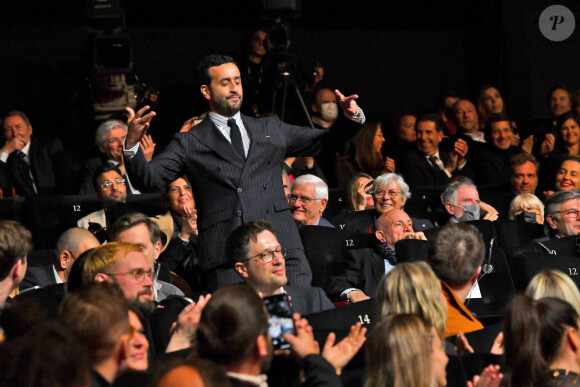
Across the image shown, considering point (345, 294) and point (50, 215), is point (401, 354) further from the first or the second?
point (50, 215)

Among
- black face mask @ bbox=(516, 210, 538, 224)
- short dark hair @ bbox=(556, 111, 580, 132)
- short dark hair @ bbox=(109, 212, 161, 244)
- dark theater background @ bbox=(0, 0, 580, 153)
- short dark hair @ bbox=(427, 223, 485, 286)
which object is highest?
dark theater background @ bbox=(0, 0, 580, 153)

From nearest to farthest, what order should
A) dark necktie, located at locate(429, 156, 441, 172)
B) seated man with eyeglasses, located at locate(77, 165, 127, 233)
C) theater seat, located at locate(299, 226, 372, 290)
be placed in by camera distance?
theater seat, located at locate(299, 226, 372, 290) < seated man with eyeglasses, located at locate(77, 165, 127, 233) < dark necktie, located at locate(429, 156, 441, 172)

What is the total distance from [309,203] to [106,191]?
1190 mm

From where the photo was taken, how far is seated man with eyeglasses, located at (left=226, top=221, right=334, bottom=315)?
12.7ft

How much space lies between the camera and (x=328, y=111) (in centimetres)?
745

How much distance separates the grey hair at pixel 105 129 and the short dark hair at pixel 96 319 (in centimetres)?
408

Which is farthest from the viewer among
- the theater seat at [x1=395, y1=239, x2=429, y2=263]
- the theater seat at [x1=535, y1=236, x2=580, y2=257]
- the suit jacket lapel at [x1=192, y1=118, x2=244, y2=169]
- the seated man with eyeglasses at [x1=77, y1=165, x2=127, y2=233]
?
the seated man with eyeglasses at [x1=77, y1=165, x2=127, y2=233]

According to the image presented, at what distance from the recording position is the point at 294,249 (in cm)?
435

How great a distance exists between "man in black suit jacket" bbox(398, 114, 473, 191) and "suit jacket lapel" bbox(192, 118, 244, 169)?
10.9 ft

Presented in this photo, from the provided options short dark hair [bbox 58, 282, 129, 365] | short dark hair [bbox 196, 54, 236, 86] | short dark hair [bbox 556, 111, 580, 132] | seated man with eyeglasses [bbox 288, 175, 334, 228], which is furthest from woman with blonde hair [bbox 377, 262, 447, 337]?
short dark hair [bbox 556, 111, 580, 132]

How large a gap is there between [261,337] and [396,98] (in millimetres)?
7417

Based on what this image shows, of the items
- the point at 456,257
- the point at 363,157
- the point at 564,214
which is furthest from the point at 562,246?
the point at 363,157

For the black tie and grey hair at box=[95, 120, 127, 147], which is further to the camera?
grey hair at box=[95, 120, 127, 147]

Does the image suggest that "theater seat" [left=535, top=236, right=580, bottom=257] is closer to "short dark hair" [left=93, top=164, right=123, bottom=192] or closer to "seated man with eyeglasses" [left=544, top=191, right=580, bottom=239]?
"seated man with eyeglasses" [left=544, top=191, right=580, bottom=239]
